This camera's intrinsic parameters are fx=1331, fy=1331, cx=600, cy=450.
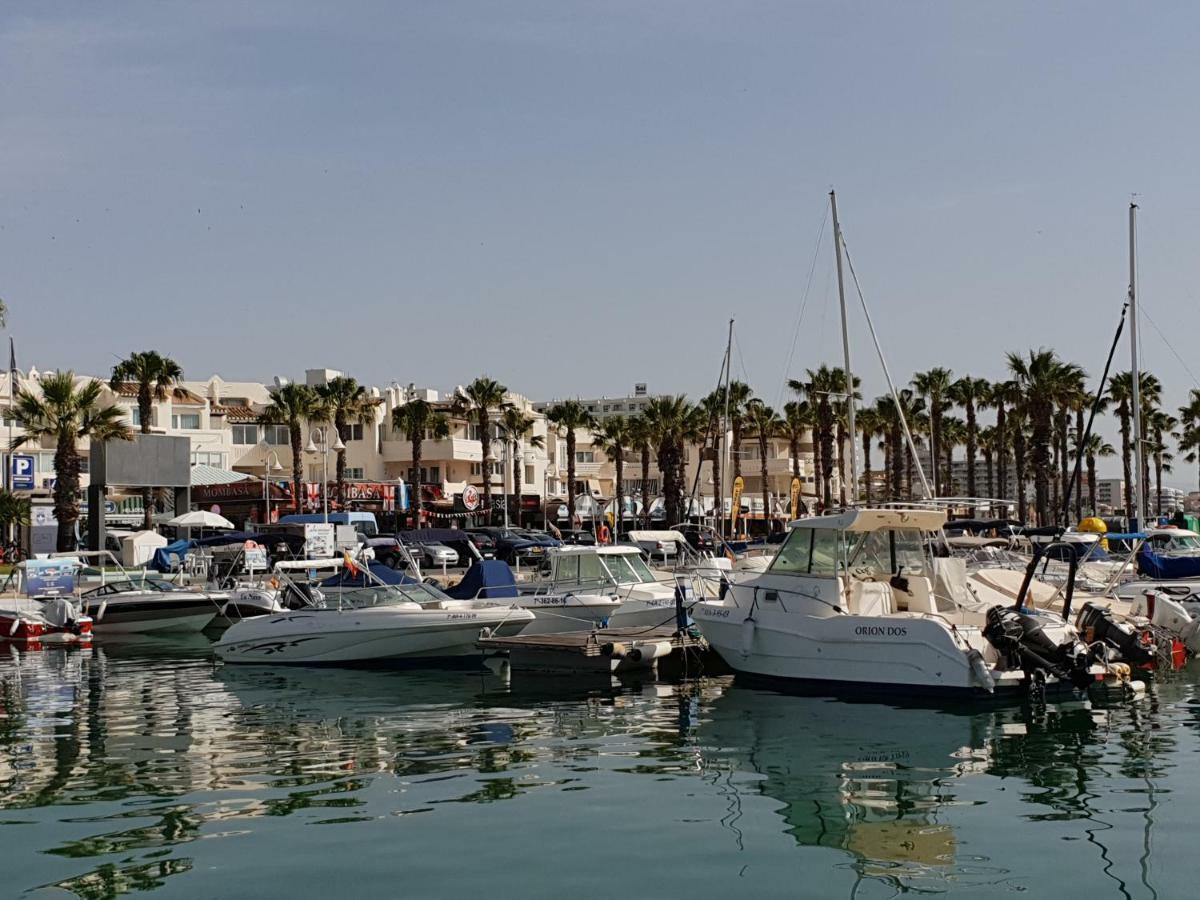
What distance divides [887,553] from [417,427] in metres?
61.0

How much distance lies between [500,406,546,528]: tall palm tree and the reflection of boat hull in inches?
2094

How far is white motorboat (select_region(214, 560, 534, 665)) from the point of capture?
1087 inches

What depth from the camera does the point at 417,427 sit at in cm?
8256

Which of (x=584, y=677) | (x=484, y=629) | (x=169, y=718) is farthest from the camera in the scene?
(x=484, y=629)

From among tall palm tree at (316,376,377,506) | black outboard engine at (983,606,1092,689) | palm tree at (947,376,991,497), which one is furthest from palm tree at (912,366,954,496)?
black outboard engine at (983,606,1092,689)

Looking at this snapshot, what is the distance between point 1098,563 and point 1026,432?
57.9 metres

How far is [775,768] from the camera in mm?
15945

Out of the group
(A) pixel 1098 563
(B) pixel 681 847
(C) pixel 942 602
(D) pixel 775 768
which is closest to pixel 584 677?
(C) pixel 942 602

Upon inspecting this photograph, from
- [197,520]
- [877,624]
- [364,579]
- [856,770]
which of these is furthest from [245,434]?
[856,770]

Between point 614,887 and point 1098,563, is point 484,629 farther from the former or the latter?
point 1098,563

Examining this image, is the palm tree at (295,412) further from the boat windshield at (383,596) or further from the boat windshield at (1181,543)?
the boat windshield at (1181,543)

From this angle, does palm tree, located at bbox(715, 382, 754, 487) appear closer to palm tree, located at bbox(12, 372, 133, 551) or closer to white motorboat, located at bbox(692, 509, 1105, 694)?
palm tree, located at bbox(12, 372, 133, 551)

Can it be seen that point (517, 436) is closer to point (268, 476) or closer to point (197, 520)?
point (268, 476)

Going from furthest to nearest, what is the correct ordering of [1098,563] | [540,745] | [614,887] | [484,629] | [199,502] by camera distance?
[199,502]
[1098,563]
[484,629]
[540,745]
[614,887]
